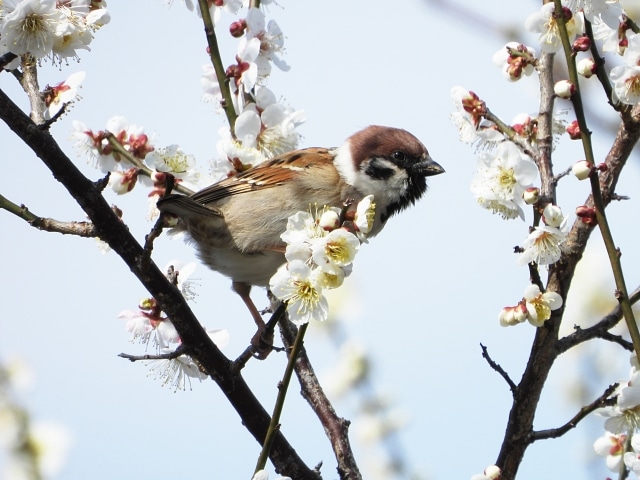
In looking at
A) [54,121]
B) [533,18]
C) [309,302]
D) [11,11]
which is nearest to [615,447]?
Result: [309,302]

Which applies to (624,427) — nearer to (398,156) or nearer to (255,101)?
(255,101)

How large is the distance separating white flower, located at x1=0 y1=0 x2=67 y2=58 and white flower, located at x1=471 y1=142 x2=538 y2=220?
1207 millimetres

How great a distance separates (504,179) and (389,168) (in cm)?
157

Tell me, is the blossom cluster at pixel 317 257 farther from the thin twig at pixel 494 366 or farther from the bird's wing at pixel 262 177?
the bird's wing at pixel 262 177

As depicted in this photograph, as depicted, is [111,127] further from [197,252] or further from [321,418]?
[321,418]

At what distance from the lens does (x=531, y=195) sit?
2.39 m

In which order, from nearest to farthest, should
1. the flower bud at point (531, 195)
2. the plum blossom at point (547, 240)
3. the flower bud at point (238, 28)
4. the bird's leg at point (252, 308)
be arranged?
1. the plum blossom at point (547, 240)
2. the flower bud at point (531, 195)
3. the bird's leg at point (252, 308)
4. the flower bud at point (238, 28)

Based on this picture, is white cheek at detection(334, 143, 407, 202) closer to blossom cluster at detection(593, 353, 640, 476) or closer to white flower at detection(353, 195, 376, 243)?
blossom cluster at detection(593, 353, 640, 476)

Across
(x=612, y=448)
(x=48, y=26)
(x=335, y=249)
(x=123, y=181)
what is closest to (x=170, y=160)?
(x=123, y=181)

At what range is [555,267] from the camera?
8.24ft

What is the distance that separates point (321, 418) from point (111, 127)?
1.28 m

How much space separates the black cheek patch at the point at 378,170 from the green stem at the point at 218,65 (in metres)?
0.85

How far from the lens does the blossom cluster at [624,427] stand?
2.26 meters

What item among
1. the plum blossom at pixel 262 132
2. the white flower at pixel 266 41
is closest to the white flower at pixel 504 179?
the plum blossom at pixel 262 132
